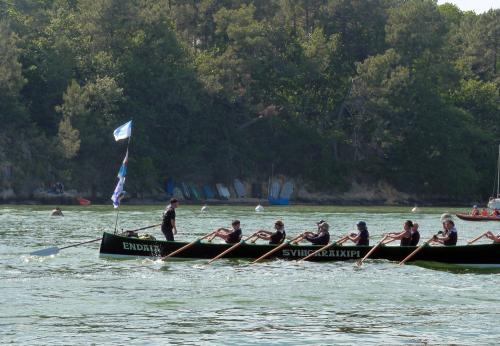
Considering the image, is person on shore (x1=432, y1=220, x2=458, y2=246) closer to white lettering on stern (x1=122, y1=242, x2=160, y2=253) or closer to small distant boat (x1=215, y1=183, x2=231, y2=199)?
white lettering on stern (x1=122, y1=242, x2=160, y2=253)

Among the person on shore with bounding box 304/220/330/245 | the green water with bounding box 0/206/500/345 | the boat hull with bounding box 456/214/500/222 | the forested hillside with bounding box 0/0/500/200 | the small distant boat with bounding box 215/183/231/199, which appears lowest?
the green water with bounding box 0/206/500/345

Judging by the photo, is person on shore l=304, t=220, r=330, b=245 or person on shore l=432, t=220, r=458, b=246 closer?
person on shore l=432, t=220, r=458, b=246

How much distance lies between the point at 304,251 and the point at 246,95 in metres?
66.8

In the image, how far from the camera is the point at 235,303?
2630cm

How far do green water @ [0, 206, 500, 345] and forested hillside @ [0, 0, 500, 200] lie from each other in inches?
2041

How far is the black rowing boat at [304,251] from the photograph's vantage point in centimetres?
3366

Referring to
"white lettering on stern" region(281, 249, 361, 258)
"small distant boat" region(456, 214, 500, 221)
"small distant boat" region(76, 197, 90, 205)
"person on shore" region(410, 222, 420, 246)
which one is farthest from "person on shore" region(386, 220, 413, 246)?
"small distant boat" region(76, 197, 90, 205)

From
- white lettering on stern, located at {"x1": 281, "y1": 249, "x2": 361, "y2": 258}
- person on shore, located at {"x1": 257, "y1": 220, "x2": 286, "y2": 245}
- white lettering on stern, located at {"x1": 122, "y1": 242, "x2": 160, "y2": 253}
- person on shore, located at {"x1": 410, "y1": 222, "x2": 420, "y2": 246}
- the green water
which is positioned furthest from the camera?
person on shore, located at {"x1": 257, "y1": 220, "x2": 286, "y2": 245}

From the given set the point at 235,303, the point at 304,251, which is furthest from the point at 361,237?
the point at 235,303

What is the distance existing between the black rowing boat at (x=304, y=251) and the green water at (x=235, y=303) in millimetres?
419

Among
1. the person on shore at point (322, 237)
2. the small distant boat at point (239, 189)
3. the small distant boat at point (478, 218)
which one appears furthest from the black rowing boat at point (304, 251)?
the small distant boat at point (239, 189)

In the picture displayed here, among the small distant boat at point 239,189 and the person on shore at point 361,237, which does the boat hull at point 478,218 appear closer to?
the small distant boat at point 239,189

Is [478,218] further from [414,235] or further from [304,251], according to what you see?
[304,251]

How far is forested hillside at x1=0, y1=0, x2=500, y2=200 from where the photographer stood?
91375mm
